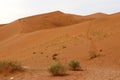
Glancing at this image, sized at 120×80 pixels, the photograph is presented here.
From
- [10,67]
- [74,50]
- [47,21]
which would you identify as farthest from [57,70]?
[47,21]

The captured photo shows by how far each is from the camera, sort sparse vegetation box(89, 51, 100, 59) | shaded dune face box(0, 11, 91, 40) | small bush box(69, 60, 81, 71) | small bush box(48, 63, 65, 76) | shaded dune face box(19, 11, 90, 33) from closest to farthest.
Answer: small bush box(48, 63, 65, 76) → small bush box(69, 60, 81, 71) → sparse vegetation box(89, 51, 100, 59) → shaded dune face box(0, 11, 91, 40) → shaded dune face box(19, 11, 90, 33)

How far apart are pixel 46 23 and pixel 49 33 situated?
1319 cm

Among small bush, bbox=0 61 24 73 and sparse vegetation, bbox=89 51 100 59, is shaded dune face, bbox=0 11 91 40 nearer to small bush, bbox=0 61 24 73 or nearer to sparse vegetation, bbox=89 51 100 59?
sparse vegetation, bbox=89 51 100 59

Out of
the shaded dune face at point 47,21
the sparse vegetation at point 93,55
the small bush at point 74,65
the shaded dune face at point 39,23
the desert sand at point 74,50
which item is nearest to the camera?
the desert sand at point 74,50

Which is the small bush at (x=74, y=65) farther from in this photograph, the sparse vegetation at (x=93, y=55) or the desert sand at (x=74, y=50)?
the sparse vegetation at (x=93, y=55)

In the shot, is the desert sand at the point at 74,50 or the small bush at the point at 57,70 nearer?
the small bush at the point at 57,70

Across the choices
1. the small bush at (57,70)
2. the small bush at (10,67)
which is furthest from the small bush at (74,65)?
the small bush at (10,67)

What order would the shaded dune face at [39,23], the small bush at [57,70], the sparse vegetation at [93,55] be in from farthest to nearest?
the shaded dune face at [39,23] < the sparse vegetation at [93,55] < the small bush at [57,70]

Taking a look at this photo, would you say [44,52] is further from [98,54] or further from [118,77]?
[118,77]

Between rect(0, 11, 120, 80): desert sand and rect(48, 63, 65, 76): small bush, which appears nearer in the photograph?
rect(48, 63, 65, 76): small bush

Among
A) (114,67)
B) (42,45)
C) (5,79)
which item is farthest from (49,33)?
(5,79)

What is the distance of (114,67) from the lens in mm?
23797

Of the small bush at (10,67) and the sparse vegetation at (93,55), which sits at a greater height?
the small bush at (10,67)

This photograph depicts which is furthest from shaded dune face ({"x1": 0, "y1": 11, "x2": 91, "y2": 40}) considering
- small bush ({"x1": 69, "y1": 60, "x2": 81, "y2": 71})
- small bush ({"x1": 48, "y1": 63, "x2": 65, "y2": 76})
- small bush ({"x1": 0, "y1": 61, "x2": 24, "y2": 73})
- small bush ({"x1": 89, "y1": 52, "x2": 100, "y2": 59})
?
small bush ({"x1": 48, "y1": 63, "x2": 65, "y2": 76})
